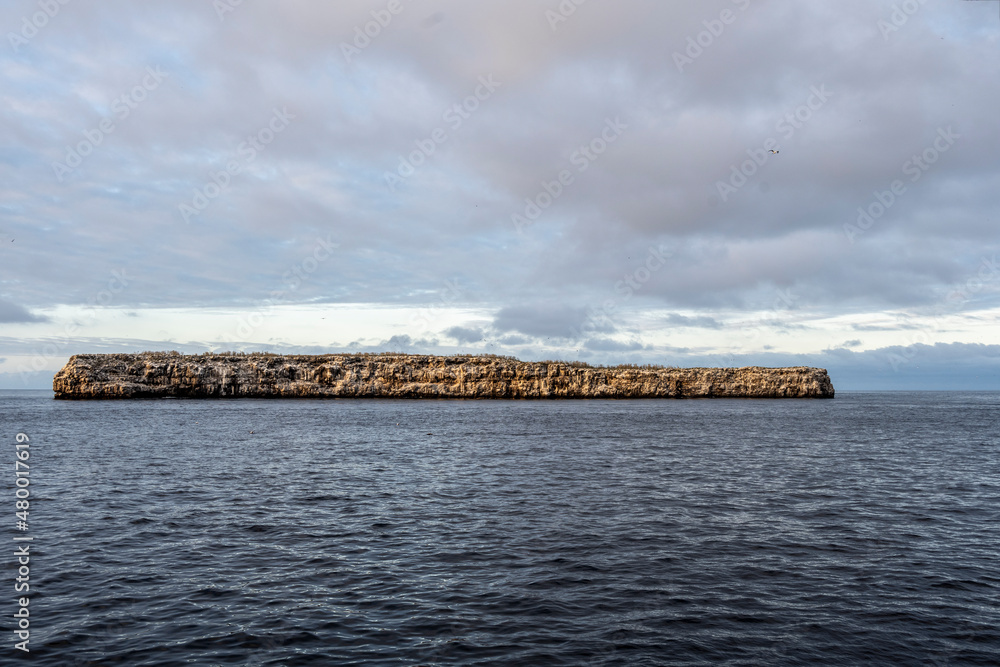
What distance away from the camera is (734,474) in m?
34.2

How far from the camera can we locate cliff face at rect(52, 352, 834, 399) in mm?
146375

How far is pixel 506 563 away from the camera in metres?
17.4

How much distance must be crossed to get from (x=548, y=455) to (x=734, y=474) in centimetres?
1293

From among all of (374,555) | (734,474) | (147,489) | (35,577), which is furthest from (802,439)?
(35,577)

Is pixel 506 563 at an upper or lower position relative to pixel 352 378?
lower

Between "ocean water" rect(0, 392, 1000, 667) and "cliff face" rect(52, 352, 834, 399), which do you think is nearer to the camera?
"ocean water" rect(0, 392, 1000, 667)

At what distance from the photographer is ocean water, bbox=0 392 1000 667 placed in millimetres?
12352

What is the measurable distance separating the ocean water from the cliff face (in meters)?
120

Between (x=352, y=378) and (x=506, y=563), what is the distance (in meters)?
146

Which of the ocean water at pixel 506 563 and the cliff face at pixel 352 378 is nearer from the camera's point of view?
the ocean water at pixel 506 563

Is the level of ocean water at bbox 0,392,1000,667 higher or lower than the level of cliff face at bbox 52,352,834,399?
lower

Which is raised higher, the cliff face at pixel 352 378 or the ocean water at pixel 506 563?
the cliff face at pixel 352 378

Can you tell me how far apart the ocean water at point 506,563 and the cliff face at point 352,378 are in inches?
4717

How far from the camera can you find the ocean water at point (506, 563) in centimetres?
1235
